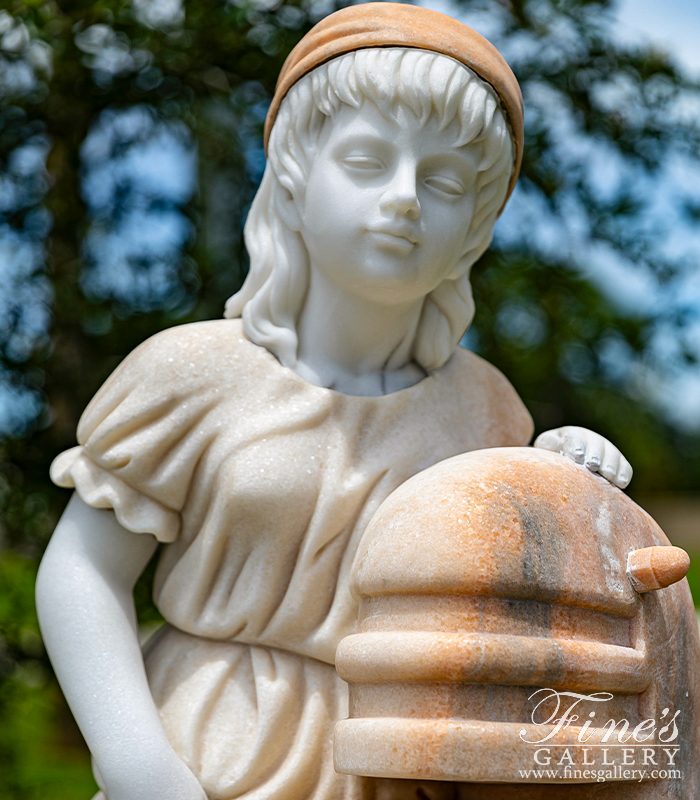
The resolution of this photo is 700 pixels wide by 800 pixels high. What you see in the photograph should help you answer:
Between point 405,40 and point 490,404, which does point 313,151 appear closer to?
point 405,40

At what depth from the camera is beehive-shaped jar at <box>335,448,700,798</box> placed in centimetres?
171

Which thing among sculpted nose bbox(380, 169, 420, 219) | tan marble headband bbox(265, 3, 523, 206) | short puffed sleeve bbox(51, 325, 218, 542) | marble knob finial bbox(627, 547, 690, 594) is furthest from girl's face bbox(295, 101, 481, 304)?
marble knob finial bbox(627, 547, 690, 594)

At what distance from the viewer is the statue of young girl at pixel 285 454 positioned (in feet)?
6.93

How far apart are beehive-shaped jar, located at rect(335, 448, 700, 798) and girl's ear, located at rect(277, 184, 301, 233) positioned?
26.2 inches

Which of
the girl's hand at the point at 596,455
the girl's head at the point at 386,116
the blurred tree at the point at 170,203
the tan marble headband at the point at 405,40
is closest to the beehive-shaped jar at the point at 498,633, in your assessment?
the girl's hand at the point at 596,455

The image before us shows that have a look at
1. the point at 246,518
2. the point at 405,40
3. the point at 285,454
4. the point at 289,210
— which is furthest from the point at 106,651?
the point at 405,40

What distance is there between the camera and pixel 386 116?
211cm

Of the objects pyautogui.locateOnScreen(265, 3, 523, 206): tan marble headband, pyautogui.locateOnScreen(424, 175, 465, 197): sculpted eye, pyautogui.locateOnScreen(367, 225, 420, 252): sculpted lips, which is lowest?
pyautogui.locateOnScreen(367, 225, 420, 252): sculpted lips

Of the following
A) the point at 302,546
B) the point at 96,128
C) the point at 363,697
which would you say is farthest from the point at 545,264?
the point at 363,697

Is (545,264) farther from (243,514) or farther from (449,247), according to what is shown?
(243,514)

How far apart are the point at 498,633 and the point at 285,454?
24.1 inches

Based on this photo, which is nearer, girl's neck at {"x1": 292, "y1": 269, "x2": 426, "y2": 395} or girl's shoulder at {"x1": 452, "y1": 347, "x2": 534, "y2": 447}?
girl's neck at {"x1": 292, "y1": 269, "x2": 426, "y2": 395}

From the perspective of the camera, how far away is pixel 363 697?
6.01 ft

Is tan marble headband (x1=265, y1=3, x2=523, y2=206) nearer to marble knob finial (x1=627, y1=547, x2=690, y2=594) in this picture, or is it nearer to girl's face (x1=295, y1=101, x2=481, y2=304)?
girl's face (x1=295, y1=101, x2=481, y2=304)
